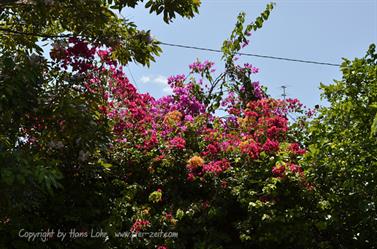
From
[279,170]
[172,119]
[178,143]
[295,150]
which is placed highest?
[172,119]

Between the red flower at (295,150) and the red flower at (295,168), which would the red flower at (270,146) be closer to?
the red flower at (295,150)

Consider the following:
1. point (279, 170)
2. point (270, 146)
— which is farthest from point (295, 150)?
point (279, 170)

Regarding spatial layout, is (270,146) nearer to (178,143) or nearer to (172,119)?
(178,143)

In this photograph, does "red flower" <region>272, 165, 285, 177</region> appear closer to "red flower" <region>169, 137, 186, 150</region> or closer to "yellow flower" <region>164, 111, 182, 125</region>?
"red flower" <region>169, 137, 186, 150</region>

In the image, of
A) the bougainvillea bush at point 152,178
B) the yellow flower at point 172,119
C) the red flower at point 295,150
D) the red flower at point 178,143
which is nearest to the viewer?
the bougainvillea bush at point 152,178

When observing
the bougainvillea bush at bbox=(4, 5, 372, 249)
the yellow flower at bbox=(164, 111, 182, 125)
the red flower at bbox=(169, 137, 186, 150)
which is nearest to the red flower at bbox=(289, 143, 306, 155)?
the bougainvillea bush at bbox=(4, 5, 372, 249)

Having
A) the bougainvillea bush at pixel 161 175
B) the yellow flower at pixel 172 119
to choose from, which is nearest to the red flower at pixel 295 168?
the bougainvillea bush at pixel 161 175

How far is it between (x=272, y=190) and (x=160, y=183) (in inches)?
51.9

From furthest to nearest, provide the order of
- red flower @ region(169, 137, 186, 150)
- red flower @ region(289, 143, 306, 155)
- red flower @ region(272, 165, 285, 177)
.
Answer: red flower @ region(169, 137, 186, 150) → red flower @ region(289, 143, 306, 155) → red flower @ region(272, 165, 285, 177)

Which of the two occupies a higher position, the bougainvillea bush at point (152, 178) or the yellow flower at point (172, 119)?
the yellow flower at point (172, 119)

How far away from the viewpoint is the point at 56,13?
14.1ft

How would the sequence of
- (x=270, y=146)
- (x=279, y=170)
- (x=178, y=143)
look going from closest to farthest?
(x=279, y=170)
(x=270, y=146)
(x=178, y=143)

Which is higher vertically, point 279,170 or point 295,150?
point 295,150

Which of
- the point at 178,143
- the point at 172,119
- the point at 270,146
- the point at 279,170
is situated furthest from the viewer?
the point at 172,119
